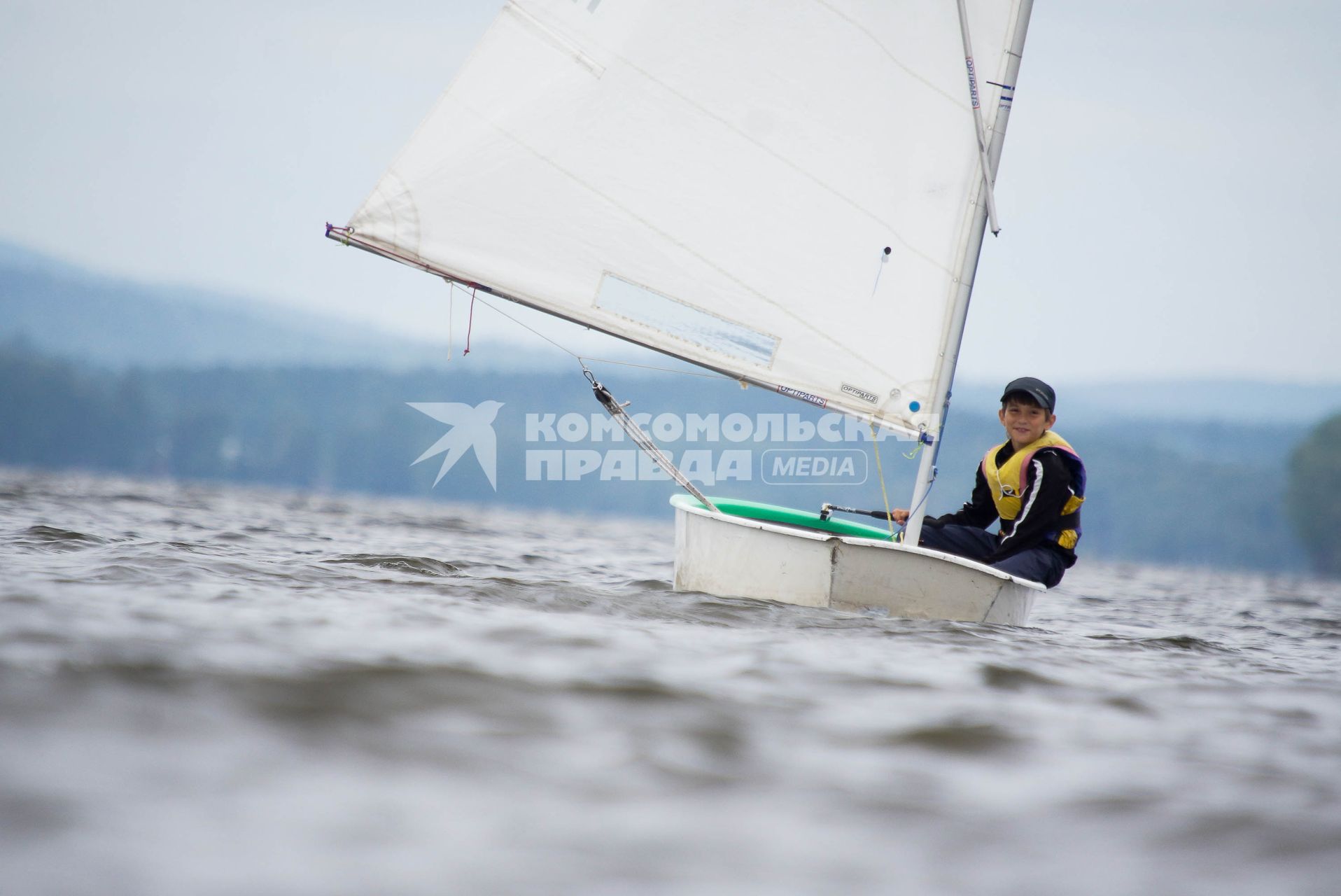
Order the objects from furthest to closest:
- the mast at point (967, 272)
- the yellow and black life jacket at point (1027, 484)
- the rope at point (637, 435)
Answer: the rope at point (637, 435) < the yellow and black life jacket at point (1027, 484) < the mast at point (967, 272)

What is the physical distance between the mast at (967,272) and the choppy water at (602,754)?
3.65 feet

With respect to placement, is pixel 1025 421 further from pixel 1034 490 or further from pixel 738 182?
pixel 738 182

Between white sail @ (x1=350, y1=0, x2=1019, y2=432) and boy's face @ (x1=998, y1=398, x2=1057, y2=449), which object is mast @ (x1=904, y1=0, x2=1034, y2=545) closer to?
white sail @ (x1=350, y1=0, x2=1019, y2=432)

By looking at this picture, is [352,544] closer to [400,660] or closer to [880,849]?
[400,660]

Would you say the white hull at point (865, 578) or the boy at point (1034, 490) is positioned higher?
the boy at point (1034, 490)

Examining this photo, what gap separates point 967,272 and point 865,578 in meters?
1.85

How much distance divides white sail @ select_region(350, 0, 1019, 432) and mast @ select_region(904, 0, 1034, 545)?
0.03m

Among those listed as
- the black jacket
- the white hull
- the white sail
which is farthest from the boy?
the white sail

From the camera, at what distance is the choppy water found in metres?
2.10

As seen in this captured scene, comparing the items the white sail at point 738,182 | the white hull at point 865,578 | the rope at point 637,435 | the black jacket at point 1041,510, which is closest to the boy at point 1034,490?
the black jacket at point 1041,510

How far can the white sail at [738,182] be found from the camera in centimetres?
613

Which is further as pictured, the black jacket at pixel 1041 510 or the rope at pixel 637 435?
the rope at pixel 637 435

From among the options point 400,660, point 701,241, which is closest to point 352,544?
point 701,241

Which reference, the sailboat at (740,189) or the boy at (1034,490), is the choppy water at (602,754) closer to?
the boy at (1034,490)
